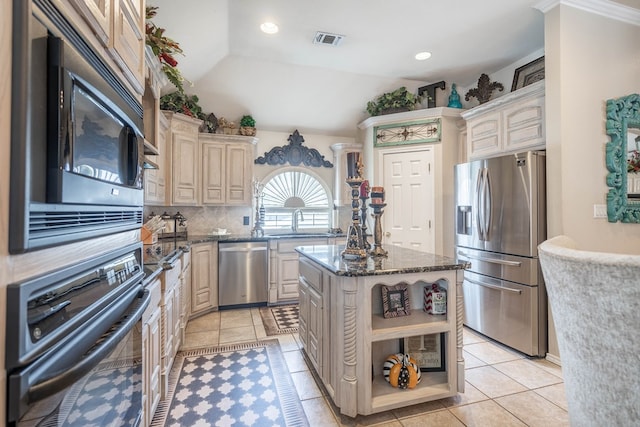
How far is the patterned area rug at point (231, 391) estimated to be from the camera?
189 cm

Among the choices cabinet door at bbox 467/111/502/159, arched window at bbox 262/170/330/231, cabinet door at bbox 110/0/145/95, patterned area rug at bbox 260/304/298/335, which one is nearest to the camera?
cabinet door at bbox 110/0/145/95

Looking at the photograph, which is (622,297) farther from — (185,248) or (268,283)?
(268,283)

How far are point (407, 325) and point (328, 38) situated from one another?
114 inches

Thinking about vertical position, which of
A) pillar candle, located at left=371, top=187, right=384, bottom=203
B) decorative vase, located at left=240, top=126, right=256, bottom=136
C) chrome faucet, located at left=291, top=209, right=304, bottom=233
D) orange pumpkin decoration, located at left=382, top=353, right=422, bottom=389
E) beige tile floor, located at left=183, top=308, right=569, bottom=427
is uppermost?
decorative vase, located at left=240, top=126, right=256, bottom=136

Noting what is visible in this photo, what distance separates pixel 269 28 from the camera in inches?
A: 123

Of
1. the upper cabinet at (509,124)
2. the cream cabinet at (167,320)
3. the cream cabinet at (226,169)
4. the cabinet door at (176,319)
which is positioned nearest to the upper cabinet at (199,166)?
the cream cabinet at (226,169)

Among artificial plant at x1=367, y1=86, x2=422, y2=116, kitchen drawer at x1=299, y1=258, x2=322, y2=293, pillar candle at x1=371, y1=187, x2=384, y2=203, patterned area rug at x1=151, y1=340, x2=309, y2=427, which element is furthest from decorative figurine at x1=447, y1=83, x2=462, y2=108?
patterned area rug at x1=151, y1=340, x2=309, y2=427

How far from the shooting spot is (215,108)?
431 cm

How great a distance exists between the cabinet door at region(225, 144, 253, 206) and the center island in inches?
89.0

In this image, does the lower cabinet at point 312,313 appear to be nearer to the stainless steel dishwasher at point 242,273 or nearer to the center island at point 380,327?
the center island at point 380,327

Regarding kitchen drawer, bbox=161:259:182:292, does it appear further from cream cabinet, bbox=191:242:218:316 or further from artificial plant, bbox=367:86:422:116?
artificial plant, bbox=367:86:422:116

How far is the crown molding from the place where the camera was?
258 centimetres

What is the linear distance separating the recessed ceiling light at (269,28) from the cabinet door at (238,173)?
1573 mm

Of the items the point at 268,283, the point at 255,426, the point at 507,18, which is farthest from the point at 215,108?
the point at 255,426
